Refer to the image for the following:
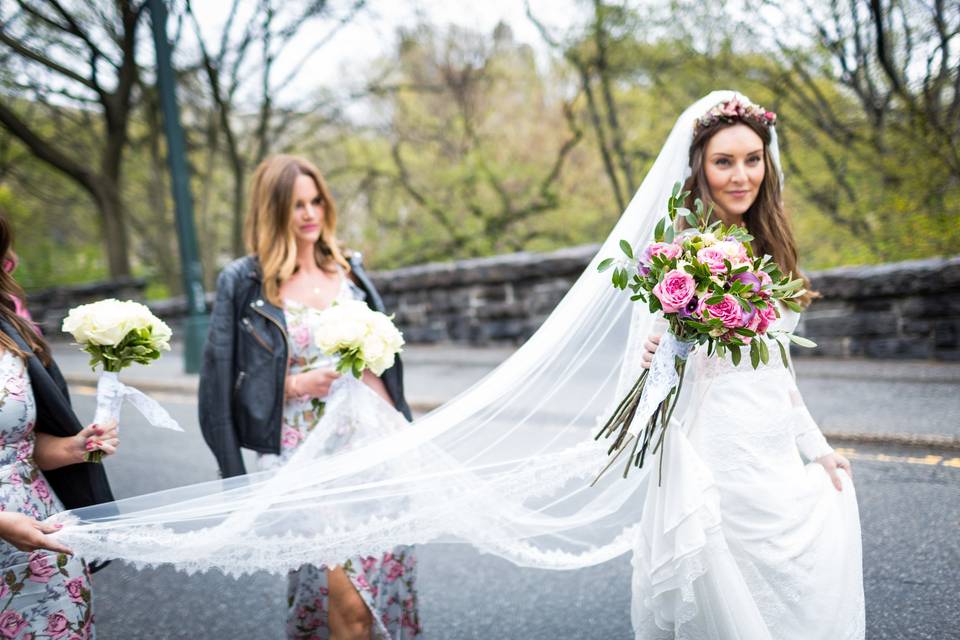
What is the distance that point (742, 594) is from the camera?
7.14 ft

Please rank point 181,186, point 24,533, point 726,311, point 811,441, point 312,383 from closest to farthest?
point 726,311
point 24,533
point 811,441
point 312,383
point 181,186

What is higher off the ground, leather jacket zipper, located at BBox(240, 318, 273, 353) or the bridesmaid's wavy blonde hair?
the bridesmaid's wavy blonde hair

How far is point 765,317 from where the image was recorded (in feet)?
6.88

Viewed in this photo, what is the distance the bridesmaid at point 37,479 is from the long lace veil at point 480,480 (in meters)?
0.15

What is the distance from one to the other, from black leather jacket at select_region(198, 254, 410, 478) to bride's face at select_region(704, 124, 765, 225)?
180cm

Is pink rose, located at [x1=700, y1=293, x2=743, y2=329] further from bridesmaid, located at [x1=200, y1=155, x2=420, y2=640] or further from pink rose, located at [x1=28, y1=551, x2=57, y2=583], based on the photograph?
pink rose, located at [x1=28, y1=551, x2=57, y2=583]

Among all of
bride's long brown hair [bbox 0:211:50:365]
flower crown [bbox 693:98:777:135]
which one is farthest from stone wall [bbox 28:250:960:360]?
bride's long brown hair [bbox 0:211:50:365]

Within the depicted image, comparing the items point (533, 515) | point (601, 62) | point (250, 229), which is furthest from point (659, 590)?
point (601, 62)

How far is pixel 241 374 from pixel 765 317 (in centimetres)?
204

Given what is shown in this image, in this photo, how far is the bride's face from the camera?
2553mm

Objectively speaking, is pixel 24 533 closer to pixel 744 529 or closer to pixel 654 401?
pixel 654 401

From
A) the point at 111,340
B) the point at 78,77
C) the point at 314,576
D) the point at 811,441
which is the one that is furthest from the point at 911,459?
the point at 78,77

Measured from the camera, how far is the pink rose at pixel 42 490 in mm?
2377

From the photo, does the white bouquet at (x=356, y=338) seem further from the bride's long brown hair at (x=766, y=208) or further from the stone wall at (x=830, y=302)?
the stone wall at (x=830, y=302)
